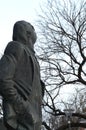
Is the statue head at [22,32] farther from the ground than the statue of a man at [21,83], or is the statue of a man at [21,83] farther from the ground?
the statue head at [22,32]

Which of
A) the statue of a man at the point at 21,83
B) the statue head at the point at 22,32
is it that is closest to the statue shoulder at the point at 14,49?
the statue of a man at the point at 21,83

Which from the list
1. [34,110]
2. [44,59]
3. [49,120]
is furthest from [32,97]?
[49,120]

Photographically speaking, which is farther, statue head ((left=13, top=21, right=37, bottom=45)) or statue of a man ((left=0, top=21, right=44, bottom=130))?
statue head ((left=13, top=21, right=37, bottom=45))

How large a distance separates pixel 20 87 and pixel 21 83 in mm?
54

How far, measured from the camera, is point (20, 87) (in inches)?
185

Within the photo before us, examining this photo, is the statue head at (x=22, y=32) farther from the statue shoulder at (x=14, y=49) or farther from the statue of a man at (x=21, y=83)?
the statue shoulder at (x=14, y=49)

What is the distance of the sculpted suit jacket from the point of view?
452cm

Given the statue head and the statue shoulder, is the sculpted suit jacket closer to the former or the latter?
the statue shoulder

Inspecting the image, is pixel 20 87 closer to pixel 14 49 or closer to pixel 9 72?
pixel 9 72

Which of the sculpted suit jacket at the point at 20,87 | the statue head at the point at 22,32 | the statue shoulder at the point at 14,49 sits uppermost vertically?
the statue head at the point at 22,32

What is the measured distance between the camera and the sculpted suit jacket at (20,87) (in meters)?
4.52

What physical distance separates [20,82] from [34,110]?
376 millimetres

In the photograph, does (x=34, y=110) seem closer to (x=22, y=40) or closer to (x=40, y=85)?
(x=40, y=85)

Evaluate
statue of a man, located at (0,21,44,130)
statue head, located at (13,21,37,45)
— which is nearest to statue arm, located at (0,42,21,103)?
statue of a man, located at (0,21,44,130)
